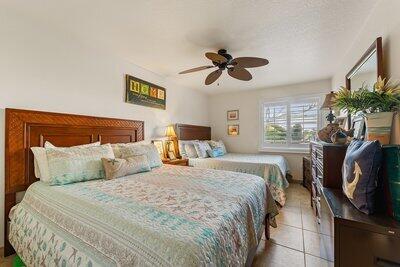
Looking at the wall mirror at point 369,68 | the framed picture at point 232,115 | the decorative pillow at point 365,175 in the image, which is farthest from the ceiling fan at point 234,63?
the framed picture at point 232,115

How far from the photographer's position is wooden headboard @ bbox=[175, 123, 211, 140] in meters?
4.27

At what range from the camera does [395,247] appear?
0.90m

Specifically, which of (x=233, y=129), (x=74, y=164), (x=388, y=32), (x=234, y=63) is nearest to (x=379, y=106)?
(x=388, y=32)

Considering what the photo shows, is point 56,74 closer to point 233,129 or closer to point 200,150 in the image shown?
point 200,150

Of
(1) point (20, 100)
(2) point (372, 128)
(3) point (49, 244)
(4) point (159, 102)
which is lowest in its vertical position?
(3) point (49, 244)

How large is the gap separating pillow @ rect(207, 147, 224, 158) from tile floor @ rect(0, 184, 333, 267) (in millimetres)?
1726

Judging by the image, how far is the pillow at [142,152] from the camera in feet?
7.99

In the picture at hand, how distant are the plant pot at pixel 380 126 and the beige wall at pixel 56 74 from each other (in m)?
3.01

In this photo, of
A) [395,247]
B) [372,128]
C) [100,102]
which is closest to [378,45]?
[372,128]

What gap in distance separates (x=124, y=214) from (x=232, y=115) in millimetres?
4477

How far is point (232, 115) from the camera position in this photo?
5281 mm

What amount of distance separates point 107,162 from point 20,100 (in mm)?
1097

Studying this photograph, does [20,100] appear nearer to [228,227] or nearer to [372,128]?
[228,227]

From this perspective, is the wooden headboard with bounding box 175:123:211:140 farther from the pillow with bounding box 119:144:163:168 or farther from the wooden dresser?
the wooden dresser
